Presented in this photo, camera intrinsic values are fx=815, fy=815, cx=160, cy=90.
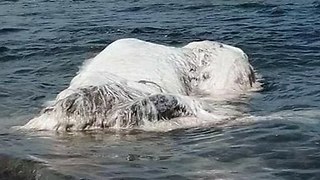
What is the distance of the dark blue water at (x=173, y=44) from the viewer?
5535 millimetres

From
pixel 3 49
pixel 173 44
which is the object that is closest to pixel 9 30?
pixel 3 49

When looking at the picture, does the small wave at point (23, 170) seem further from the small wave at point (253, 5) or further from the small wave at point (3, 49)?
the small wave at point (253, 5)

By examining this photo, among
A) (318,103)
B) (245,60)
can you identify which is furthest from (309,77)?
(318,103)

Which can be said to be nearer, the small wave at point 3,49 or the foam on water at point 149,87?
the foam on water at point 149,87

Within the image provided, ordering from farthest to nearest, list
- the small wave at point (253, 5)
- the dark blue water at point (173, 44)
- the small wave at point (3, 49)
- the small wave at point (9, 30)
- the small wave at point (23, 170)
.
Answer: the small wave at point (253, 5) < the small wave at point (9, 30) < the small wave at point (3, 49) < the dark blue water at point (173, 44) < the small wave at point (23, 170)

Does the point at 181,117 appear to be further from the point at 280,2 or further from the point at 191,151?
the point at 280,2

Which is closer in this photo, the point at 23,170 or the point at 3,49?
the point at 23,170

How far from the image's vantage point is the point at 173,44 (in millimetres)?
12367

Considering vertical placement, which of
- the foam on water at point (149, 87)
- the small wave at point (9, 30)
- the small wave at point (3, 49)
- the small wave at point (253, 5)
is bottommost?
the small wave at point (9, 30)

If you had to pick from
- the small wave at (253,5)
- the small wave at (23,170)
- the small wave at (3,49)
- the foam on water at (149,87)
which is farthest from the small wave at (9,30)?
the small wave at (23,170)

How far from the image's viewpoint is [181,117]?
731cm

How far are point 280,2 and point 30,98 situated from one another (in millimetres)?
8514

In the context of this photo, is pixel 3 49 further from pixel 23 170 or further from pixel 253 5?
pixel 23 170

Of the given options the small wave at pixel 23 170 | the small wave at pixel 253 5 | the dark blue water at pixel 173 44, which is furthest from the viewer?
the small wave at pixel 253 5
